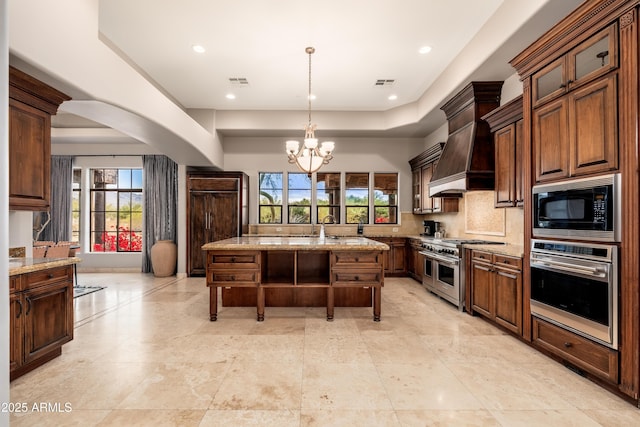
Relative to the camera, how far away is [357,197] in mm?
7363

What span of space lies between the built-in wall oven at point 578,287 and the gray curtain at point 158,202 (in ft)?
23.0

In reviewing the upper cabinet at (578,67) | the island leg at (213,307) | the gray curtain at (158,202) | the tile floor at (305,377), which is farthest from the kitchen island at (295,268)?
the gray curtain at (158,202)

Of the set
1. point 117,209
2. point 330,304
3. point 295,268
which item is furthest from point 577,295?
point 117,209

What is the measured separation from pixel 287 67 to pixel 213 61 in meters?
1.09

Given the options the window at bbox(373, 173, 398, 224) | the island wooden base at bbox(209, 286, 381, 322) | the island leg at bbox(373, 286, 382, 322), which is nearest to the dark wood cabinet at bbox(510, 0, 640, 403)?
the island leg at bbox(373, 286, 382, 322)

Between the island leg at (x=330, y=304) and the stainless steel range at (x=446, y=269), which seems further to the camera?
the stainless steel range at (x=446, y=269)

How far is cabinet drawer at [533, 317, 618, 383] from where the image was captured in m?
2.13

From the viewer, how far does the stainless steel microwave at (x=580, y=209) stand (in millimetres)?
2135

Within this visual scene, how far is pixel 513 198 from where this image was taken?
3.70 metres

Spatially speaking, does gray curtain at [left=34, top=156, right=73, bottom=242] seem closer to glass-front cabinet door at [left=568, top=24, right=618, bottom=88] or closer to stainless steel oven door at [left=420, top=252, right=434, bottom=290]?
stainless steel oven door at [left=420, top=252, right=434, bottom=290]

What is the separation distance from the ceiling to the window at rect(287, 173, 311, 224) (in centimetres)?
206

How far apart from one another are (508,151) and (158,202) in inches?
277

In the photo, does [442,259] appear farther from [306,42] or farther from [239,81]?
[239,81]

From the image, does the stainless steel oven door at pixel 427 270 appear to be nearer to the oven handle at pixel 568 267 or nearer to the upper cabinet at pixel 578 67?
the oven handle at pixel 568 267
